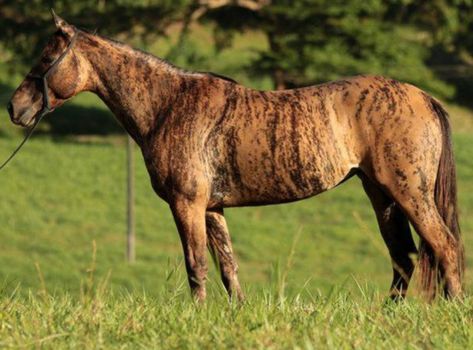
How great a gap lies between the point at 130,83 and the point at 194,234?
1.21 m

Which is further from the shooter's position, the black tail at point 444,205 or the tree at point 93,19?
the tree at point 93,19

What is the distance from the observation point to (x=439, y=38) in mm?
41000

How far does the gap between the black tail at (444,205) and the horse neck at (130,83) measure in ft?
6.27

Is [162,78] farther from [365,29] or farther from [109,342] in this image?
[365,29]

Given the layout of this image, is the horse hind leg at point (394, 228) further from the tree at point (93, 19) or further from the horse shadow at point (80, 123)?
the horse shadow at point (80, 123)

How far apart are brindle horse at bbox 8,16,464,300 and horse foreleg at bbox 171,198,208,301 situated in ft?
0.03

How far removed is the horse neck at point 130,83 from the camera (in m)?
9.04

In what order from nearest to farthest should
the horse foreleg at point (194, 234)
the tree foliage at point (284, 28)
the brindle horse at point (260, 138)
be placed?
the horse foreleg at point (194, 234)
the brindle horse at point (260, 138)
the tree foliage at point (284, 28)

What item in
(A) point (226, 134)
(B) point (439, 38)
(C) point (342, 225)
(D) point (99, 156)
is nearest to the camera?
(A) point (226, 134)

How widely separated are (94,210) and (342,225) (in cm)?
608

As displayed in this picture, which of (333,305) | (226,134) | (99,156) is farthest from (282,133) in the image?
(99,156)

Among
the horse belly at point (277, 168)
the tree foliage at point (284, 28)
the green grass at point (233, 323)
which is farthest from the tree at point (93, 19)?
the green grass at point (233, 323)

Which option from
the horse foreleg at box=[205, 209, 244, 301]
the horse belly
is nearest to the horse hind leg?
the horse belly

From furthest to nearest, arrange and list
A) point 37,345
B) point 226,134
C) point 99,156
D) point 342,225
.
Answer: point 99,156
point 342,225
point 226,134
point 37,345
